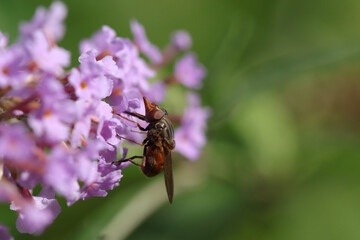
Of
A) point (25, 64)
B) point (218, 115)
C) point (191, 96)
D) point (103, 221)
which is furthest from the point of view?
point (218, 115)

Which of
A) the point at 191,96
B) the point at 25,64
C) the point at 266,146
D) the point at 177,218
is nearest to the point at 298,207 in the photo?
the point at 266,146

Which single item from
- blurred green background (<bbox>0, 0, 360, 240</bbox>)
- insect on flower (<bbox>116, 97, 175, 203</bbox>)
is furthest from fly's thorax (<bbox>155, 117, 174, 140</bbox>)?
blurred green background (<bbox>0, 0, 360, 240</bbox>)

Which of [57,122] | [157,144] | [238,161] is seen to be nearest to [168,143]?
[157,144]

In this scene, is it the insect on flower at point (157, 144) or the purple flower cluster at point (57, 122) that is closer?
the purple flower cluster at point (57, 122)

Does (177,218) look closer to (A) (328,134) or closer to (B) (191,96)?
(B) (191,96)

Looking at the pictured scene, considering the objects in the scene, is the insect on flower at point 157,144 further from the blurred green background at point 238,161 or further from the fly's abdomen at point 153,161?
the blurred green background at point 238,161

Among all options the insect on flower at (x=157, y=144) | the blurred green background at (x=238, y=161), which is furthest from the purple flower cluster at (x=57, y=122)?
the blurred green background at (x=238, y=161)

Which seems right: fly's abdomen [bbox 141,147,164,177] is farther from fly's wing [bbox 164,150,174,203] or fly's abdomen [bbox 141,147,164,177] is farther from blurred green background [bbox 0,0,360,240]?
blurred green background [bbox 0,0,360,240]
